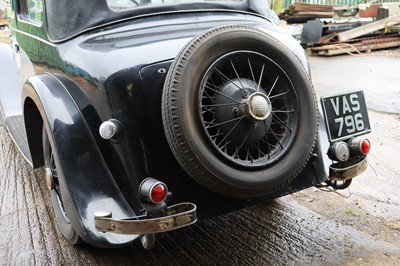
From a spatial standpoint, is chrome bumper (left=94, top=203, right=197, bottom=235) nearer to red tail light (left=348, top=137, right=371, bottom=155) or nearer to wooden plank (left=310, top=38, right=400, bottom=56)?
red tail light (left=348, top=137, right=371, bottom=155)

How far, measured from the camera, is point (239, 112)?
2.44 metres

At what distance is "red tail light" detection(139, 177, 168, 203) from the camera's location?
92.4 inches

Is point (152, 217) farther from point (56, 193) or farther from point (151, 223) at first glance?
point (56, 193)

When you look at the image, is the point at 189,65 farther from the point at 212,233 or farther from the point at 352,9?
the point at 352,9

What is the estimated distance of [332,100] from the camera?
115 inches

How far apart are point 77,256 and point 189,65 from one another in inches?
61.0

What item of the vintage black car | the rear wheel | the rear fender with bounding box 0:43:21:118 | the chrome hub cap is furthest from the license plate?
the rear fender with bounding box 0:43:21:118

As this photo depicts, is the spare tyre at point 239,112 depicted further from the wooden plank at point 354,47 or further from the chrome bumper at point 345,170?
the wooden plank at point 354,47

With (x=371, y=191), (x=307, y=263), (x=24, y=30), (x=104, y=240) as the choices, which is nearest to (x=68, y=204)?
(x=104, y=240)

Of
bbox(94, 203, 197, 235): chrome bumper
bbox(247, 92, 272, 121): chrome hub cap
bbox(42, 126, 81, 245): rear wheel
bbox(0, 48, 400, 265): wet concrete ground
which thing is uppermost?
bbox(247, 92, 272, 121): chrome hub cap

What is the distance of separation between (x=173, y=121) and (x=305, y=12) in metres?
11.3

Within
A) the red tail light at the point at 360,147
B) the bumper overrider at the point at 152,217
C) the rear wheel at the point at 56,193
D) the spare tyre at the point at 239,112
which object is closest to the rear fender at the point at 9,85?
the rear wheel at the point at 56,193

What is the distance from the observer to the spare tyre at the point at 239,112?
2330 mm

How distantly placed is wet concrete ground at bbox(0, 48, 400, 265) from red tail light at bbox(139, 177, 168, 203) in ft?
2.42
